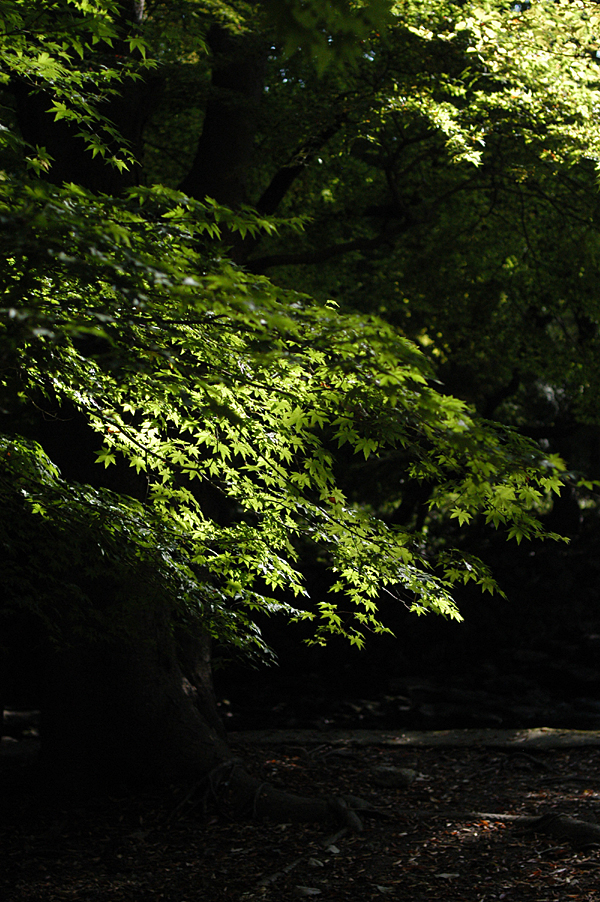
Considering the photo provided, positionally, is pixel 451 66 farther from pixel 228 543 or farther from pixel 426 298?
pixel 228 543

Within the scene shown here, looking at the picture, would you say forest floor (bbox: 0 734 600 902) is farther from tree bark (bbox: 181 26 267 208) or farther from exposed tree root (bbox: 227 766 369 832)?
tree bark (bbox: 181 26 267 208)

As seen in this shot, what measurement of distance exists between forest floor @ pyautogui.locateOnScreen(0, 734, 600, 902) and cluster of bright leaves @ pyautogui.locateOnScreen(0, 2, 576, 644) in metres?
1.91

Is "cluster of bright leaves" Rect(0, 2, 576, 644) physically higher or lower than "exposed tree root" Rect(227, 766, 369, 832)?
higher

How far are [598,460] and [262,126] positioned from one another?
36.4 ft

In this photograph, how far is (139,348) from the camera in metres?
3.68

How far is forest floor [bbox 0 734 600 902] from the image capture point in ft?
19.3

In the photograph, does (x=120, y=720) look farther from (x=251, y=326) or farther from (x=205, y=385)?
(x=251, y=326)

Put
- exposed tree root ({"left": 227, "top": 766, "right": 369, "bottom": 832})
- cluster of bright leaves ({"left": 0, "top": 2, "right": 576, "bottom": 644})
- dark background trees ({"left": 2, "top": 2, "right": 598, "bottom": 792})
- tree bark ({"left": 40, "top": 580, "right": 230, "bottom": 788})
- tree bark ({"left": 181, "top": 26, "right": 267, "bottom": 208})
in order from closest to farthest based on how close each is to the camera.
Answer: cluster of bright leaves ({"left": 0, "top": 2, "right": 576, "bottom": 644}), dark background trees ({"left": 2, "top": 2, "right": 598, "bottom": 792}), exposed tree root ({"left": 227, "top": 766, "right": 369, "bottom": 832}), tree bark ({"left": 40, "top": 580, "right": 230, "bottom": 788}), tree bark ({"left": 181, "top": 26, "right": 267, "bottom": 208})

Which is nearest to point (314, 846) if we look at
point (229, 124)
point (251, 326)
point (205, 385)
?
point (205, 385)

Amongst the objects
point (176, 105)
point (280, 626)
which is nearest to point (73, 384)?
point (176, 105)

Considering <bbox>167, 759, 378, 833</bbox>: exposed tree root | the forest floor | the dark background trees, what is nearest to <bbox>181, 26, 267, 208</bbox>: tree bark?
the dark background trees

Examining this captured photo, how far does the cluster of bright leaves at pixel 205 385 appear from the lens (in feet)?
10.3

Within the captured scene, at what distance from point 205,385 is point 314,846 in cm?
493

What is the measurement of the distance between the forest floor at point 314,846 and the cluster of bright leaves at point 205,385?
6.28ft
